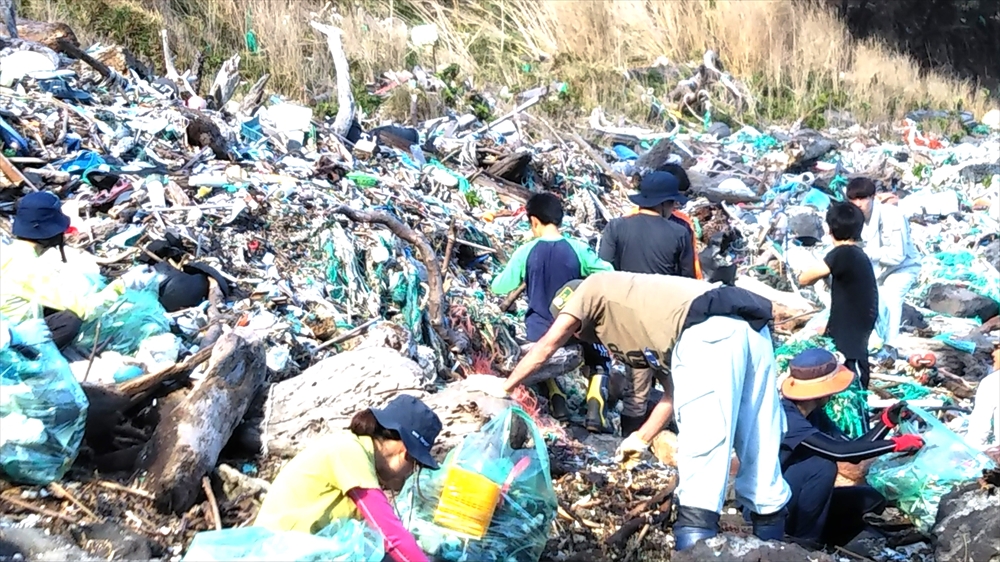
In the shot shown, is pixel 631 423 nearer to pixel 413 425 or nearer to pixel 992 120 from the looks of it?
pixel 413 425

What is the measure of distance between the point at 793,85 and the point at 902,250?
9474 mm

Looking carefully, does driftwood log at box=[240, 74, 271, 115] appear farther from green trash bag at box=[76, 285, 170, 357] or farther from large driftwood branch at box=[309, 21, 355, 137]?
green trash bag at box=[76, 285, 170, 357]

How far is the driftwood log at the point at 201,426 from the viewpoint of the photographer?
4039mm

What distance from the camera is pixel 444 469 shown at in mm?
3666

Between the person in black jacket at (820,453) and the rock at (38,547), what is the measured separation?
107 inches

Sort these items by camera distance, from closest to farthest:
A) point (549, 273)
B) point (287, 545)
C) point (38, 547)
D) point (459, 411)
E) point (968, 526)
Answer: point (287, 545) → point (38, 547) → point (968, 526) → point (459, 411) → point (549, 273)

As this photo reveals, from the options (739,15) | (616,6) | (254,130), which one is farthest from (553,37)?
(254,130)

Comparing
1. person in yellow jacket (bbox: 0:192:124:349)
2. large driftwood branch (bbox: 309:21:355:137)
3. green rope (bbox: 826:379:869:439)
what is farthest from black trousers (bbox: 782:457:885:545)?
large driftwood branch (bbox: 309:21:355:137)

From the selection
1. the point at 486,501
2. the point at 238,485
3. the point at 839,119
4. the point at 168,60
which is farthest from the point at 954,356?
the point at 839,119

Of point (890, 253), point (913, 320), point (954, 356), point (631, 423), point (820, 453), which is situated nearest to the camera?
point (820, 453)

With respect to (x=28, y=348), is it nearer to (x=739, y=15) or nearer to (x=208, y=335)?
(x=208, y=335)

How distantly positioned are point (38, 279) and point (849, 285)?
401 centimetres

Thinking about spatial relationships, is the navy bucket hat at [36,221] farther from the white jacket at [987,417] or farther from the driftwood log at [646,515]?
the white jacket at [987,417]

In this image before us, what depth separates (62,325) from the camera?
4480mm
